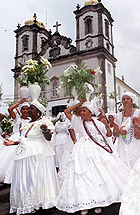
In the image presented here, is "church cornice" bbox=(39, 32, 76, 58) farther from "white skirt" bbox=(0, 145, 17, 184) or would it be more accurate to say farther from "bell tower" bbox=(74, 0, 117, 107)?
"white skirt" bbox=(0, 145, 17, 184)

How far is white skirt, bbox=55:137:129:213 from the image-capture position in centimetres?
359

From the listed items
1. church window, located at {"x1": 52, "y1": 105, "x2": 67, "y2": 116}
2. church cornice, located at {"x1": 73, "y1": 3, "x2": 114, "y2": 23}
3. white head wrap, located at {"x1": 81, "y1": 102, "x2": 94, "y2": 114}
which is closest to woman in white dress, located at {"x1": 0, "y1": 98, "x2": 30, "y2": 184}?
white head wrap, located at {"x1": 81, "y1": 102, "x2": 94, "y2": 114}

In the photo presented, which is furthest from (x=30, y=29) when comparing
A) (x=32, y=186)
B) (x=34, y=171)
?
(x=32, y=186)

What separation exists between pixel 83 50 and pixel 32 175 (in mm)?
25444

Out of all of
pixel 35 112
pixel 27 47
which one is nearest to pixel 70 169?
pixel 35 112

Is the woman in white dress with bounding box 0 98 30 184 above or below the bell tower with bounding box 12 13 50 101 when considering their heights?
below

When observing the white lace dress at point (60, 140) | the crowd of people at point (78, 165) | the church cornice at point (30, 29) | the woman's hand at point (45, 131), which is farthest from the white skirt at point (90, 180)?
the church cornice at point (30, 29)

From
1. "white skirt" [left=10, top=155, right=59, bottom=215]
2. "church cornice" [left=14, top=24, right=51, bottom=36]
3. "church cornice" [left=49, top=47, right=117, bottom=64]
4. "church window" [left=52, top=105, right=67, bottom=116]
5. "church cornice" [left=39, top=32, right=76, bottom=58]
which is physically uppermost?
"church cornice" [left=14, top=24, right=51, bottom=36]

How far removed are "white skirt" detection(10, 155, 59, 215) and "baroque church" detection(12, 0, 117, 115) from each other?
2150 cm

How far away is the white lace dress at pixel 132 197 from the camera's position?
2535 mm

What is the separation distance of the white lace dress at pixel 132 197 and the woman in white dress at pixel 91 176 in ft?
3.02

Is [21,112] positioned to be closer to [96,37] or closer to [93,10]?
[96,37]

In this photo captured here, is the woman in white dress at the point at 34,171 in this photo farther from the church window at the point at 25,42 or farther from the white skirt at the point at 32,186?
the church window at the point at 25,42

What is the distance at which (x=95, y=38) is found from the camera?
91.1 feet
